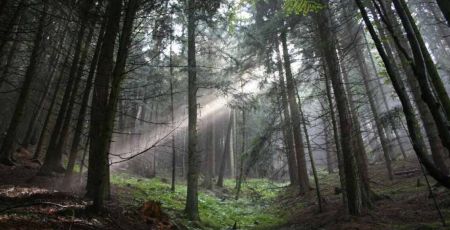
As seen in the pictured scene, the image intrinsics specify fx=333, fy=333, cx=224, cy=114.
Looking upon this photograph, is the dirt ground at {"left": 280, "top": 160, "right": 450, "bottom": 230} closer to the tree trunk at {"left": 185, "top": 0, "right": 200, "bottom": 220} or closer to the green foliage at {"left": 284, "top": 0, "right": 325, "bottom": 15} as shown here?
the tree trunk at {"left": 185, "top": 0, "right": 200, "bottom": 220}

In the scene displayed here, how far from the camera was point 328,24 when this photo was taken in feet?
33.6

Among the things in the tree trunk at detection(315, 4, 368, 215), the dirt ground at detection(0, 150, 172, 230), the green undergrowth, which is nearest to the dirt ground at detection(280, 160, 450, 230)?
the tree trunk at detection(315, 4, 368, 215)

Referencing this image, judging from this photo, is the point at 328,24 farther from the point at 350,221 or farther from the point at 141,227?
the point at 141,227

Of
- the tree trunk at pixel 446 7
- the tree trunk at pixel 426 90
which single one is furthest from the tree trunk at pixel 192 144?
the tree trunk at pixel 426 90

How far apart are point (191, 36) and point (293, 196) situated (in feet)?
32.2

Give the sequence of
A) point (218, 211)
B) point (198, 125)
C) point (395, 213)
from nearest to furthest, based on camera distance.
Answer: point (395, 213) < point (198, 125) < point (218, 211)

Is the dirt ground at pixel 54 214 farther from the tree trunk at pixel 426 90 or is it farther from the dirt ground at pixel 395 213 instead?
the dirt ground at pixel 395 213

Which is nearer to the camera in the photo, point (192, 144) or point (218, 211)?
point (192, 144)

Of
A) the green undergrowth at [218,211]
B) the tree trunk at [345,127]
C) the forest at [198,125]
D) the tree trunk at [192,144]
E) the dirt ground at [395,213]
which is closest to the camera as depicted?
the forest at [198,125]

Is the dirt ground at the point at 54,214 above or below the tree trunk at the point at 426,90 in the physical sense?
below

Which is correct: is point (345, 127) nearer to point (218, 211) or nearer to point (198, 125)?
point (198, 125)

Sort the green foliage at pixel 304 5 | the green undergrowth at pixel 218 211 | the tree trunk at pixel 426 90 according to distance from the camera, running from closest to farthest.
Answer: the tree trunk at pixel 426 90
the green foliage at pixel 304 5
the green undergrowth at pixel 218 211

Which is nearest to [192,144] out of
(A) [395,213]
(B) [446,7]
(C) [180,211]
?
(C) [180,211]

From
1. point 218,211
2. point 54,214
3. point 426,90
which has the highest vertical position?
point 426,90
